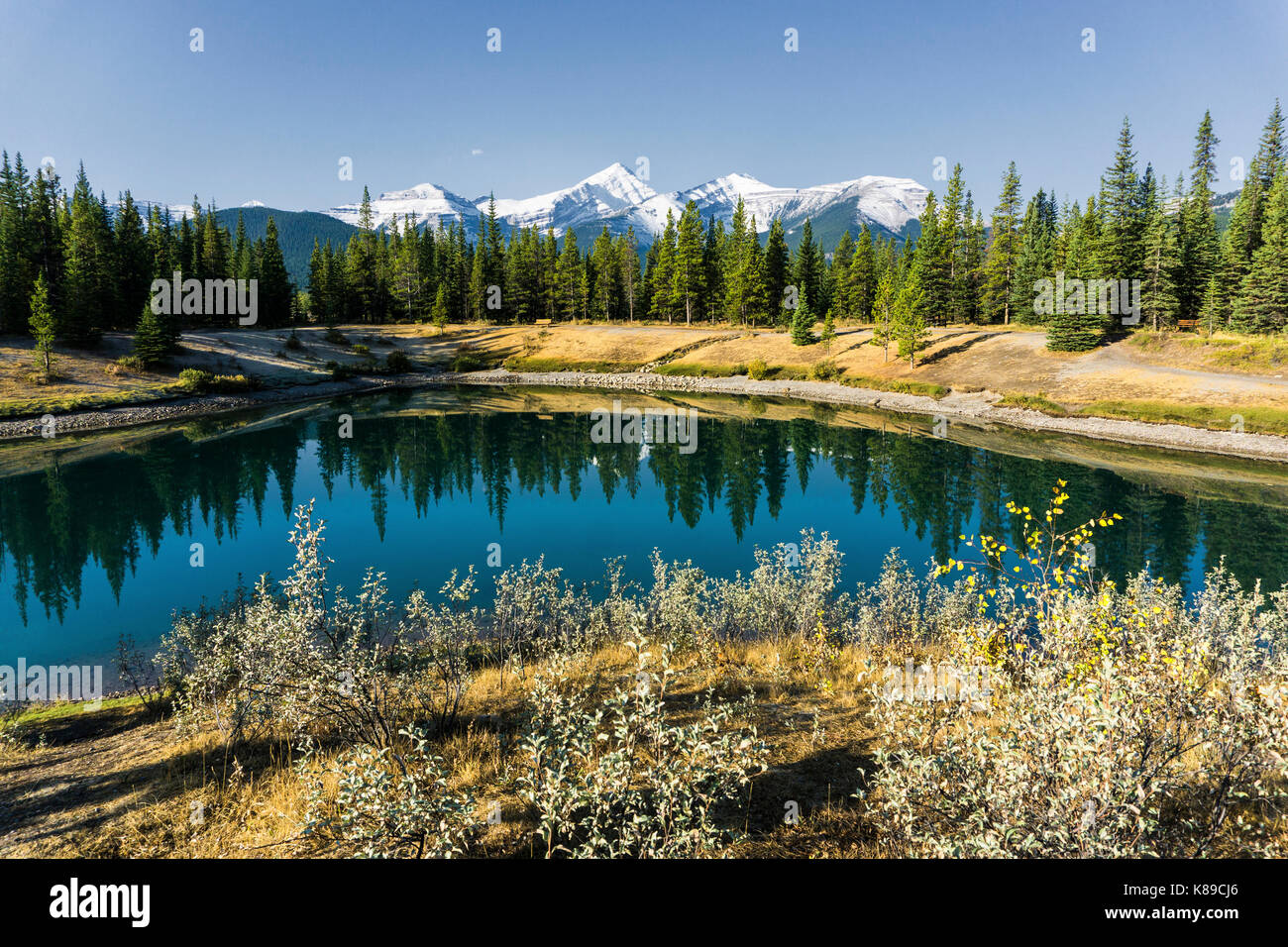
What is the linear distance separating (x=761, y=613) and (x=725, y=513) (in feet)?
46.1

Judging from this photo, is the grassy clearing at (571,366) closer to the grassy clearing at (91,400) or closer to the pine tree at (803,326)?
the pine tree at (803,326)

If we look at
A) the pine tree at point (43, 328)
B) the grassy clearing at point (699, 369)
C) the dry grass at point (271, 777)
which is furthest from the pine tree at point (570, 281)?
the dry grass at point (271, 777)

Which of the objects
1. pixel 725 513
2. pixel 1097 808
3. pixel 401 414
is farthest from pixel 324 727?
pixel 401 414

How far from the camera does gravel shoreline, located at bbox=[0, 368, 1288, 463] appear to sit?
4094cm

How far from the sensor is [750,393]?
7119cm

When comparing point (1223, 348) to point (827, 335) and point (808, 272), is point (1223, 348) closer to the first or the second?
point (827, 335)

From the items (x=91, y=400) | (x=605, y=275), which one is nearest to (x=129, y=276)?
(x=91, y=400)

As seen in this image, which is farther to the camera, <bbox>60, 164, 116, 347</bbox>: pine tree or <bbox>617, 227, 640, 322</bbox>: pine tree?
<bbox>617, 227, 640, 322</bbox>: pine tree

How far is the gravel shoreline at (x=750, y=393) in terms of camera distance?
4094cm

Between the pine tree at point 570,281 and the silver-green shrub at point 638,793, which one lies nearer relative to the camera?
the silver-green shrub at point 638,793

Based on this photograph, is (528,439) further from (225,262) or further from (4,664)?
(225,262)

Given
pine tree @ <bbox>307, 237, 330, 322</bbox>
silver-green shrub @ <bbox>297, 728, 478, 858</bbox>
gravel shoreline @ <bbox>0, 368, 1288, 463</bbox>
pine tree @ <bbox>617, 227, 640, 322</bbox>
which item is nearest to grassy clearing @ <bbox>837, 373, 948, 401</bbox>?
gravel shoreline @ <bbox>0, 368, 1288, 463</bbox>

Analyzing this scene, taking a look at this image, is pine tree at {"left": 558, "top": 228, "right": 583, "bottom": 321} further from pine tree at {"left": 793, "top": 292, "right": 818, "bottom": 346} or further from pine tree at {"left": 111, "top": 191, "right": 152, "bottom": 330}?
pine tree at {"left": 111, "top": 191, "right": 152, "bottom": 330}

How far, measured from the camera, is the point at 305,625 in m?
6.91
